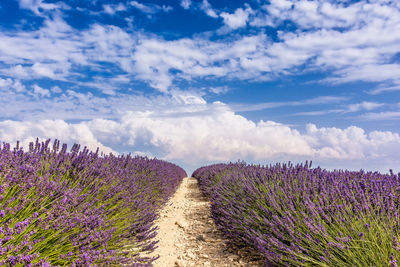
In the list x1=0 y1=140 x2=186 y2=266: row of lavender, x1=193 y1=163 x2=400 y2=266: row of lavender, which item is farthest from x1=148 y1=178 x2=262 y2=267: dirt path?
x1=0 y1=140 x2=186 y2=266: row of lavender

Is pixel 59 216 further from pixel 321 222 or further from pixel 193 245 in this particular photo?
pixel 193 245

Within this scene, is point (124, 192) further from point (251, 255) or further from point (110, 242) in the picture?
point (251, 255)

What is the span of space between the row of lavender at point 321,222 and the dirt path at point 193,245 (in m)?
0.21

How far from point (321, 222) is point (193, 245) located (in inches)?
84.6

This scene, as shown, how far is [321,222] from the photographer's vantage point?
2.62 m

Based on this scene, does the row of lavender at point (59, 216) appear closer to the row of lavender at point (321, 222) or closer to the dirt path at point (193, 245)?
the dirt path at point (193, 245)

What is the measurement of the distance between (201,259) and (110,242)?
1409 mm

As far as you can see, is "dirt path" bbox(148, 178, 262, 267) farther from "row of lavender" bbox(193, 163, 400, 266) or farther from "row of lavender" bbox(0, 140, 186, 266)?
"row of lavender" bbox(0, 140, 186, 266)

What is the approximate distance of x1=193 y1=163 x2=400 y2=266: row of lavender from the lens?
6.86ft

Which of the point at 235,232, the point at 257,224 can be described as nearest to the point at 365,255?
the point at 257,224

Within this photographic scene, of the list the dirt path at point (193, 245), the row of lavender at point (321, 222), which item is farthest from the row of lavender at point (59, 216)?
the row of lavender at point (321, 222)

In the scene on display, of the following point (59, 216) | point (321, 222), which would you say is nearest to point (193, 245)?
point (321, 222)

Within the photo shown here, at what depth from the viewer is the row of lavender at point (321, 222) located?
2.09 metres

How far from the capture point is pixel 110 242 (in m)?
2.65
